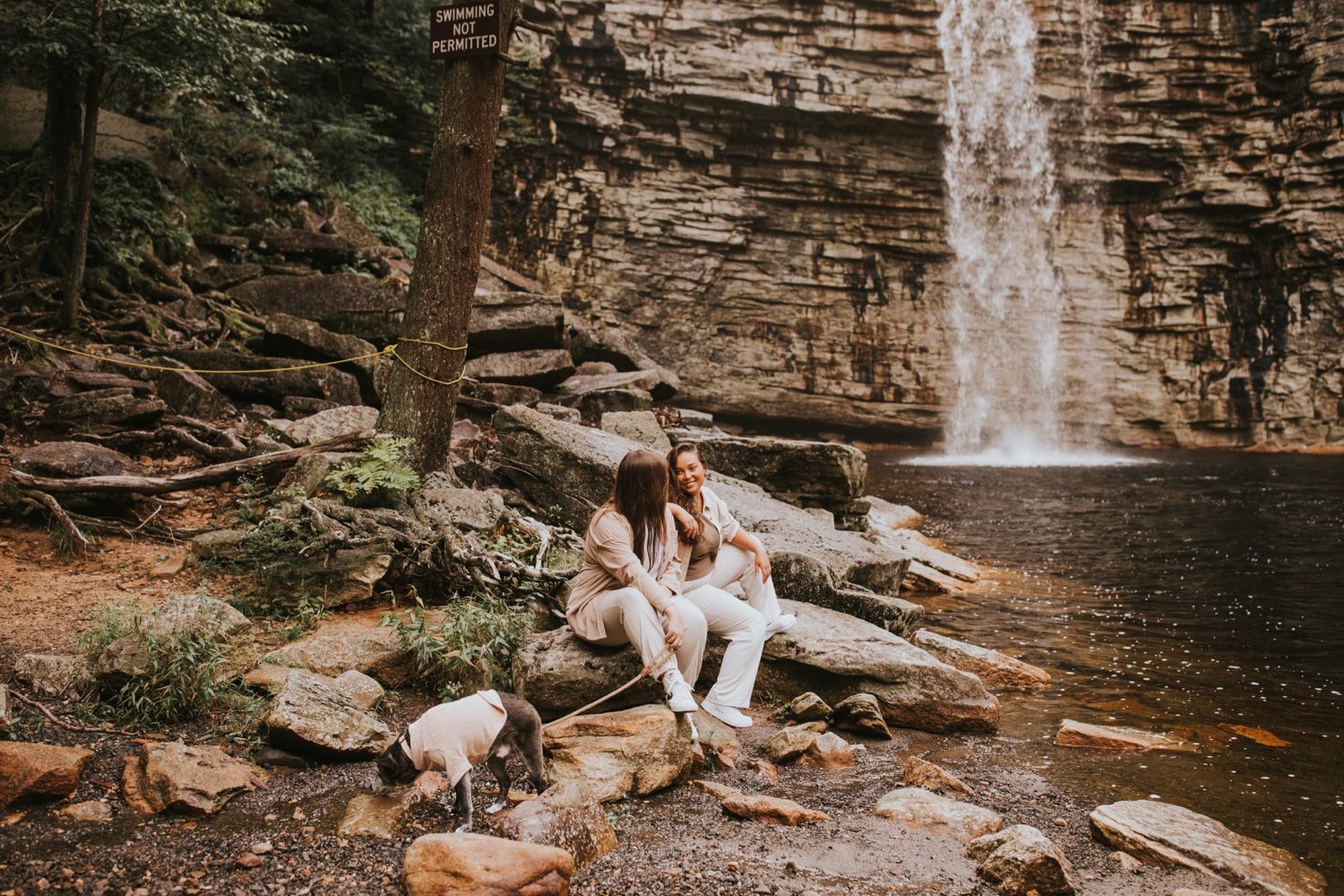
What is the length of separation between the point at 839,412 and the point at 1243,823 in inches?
945

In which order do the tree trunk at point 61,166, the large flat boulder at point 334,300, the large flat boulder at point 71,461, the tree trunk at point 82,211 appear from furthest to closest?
1. the large flat boulder at point 334,300
2. the tree trunk at point 61,166
3. the tree trunk at point 82,211
4. the large flat boulder at point 71,461

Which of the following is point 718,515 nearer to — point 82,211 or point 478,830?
point 478,830

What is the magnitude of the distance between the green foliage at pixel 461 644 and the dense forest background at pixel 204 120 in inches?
341

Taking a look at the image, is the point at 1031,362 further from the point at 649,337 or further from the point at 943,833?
the point at 943,833

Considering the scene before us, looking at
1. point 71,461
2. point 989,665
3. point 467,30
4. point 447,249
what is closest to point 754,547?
point 989,665

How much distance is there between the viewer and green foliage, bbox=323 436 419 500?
Result: 6.41 meters

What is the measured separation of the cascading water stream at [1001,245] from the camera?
85.4 feet

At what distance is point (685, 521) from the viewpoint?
502 cm

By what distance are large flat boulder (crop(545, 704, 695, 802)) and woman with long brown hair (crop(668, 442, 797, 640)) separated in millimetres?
1016

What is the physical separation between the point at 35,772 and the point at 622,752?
252 centimetres

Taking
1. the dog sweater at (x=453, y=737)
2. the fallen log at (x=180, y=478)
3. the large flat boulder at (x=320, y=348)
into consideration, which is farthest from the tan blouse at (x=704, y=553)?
the large flat boulder at (x=320, y=348)

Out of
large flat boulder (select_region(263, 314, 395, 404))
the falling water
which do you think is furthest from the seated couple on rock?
the falling water

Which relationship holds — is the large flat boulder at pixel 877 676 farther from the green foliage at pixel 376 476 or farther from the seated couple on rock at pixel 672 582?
the green foliage at pixel 376 476

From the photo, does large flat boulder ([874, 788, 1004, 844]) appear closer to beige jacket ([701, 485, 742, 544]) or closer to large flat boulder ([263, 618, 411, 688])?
beige jacket ([701, 485, 742, 544])
